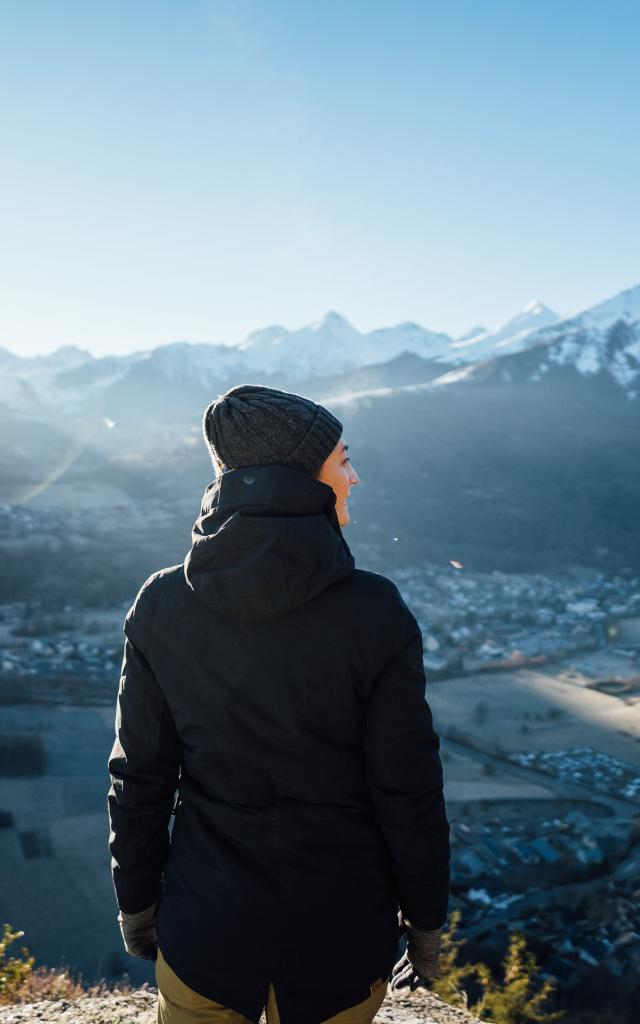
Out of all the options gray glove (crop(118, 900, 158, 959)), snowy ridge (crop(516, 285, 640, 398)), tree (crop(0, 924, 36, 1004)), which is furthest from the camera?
snowy ridge (crop(516, 285, 640, 398))

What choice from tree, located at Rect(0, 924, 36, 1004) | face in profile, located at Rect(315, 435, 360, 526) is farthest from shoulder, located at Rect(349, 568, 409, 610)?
tree, located at Rect(0, 924, 36, 1004)

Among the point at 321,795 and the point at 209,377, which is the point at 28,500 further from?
the point at 209,377

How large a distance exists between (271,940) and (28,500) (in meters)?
35.9

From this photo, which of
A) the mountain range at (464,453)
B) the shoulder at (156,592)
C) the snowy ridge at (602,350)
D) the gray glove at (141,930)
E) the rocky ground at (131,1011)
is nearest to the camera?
the shoulder at (156,592)

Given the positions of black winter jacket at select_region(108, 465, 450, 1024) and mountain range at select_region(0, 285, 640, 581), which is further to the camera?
mountain range at select_region(0, 285, 640, 581)

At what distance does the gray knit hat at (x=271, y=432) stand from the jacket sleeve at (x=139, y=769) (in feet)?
1.08

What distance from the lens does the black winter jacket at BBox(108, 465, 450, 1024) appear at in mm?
987

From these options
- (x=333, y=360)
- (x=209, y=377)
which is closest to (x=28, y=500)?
(x=209, y=377)

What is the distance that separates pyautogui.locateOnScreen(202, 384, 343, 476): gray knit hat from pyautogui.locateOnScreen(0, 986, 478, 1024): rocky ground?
207 cm

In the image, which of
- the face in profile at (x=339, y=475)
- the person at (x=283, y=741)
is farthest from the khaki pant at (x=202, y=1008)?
the face in profile at (x=339, y=475)

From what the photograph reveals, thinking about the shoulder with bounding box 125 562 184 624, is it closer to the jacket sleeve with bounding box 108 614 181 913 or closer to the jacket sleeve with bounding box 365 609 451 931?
the jacket sleeve with bounding box 108 614 181 913

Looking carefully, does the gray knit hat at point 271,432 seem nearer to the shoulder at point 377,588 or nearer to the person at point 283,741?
the person at point 283,741

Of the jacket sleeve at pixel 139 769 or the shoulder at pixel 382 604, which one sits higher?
the shoulder at pixel 382 604

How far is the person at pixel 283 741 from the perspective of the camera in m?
0.99
